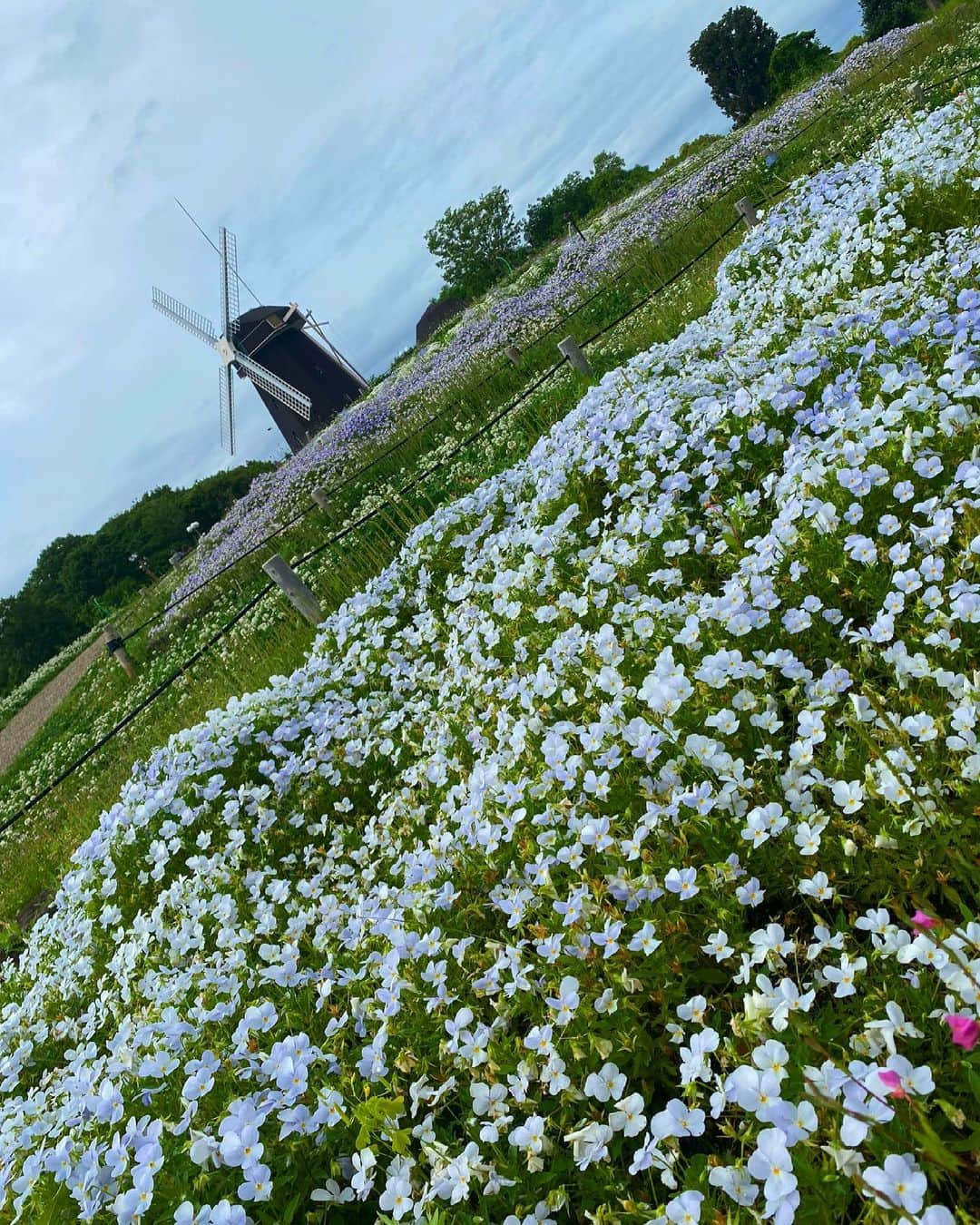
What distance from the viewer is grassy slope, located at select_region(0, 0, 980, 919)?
10555 millimetres

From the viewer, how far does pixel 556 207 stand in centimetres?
7906

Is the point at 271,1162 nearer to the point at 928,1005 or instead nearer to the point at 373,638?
the point at 928,1005

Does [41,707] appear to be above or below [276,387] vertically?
below

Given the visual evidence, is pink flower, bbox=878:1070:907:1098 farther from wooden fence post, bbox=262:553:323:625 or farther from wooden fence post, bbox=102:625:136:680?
wooden fence post, bbox=102:625:136:680

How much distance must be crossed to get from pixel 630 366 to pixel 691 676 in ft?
16.4

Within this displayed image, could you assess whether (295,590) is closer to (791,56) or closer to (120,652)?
(120,652)

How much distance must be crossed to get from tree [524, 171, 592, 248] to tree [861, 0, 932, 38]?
1041 inches

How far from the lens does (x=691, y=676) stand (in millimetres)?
3564

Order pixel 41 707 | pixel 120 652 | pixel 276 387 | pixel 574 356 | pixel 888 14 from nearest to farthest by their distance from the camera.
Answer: pixel 574 356 < pixel 120 652 < pixel 41 707 < pixel 276 387 < pixel 888 14

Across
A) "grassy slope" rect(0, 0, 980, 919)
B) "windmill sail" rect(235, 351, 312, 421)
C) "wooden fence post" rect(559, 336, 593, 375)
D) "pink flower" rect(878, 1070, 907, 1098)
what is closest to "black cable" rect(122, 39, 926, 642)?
"grassy slope" rect(0, 0, 980, 919)

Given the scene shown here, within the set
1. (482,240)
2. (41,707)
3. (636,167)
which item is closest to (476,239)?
(482,240)

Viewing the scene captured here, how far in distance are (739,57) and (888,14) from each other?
950 inches

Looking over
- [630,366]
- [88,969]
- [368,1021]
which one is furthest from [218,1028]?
[630,366]

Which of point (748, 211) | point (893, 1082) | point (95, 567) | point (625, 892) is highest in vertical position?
point (95, 567)
